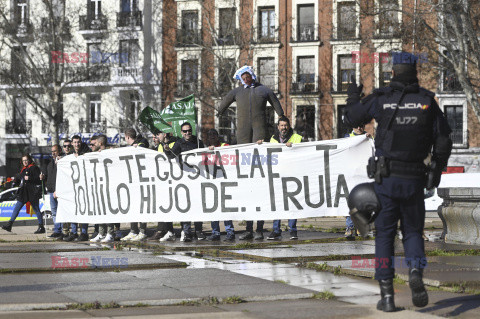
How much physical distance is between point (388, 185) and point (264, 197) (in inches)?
252

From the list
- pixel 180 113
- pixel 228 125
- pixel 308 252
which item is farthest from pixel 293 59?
pixel 308 252

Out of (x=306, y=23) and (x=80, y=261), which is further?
(x=306, y=23)

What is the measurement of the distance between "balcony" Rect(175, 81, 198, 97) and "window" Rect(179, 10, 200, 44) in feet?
8.63

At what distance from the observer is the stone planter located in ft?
41.1

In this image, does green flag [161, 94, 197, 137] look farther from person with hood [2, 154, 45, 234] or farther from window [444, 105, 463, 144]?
window [444, 105, 463, 144]

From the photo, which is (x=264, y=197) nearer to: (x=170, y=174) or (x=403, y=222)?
(x=170, y=174)

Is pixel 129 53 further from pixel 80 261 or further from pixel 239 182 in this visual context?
pixel 80 261

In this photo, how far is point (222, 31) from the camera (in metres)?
54.5

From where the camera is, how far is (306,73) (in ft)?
179

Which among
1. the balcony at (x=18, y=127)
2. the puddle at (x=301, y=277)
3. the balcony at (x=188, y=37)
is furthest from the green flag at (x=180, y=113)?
the balcony at (x=18, y=127)

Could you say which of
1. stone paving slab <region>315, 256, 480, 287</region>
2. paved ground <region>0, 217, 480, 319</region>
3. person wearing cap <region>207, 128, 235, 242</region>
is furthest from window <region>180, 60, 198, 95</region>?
stone paving slab <region>315, 256, 480, 287</region>

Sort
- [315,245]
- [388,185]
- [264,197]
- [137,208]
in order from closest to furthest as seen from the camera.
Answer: [388,185] < [315,245] < [264,197] < [137,208]

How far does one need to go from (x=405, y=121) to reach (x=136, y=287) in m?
2.92

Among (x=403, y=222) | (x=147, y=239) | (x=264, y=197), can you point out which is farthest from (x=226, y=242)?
(x=403, y=222)
